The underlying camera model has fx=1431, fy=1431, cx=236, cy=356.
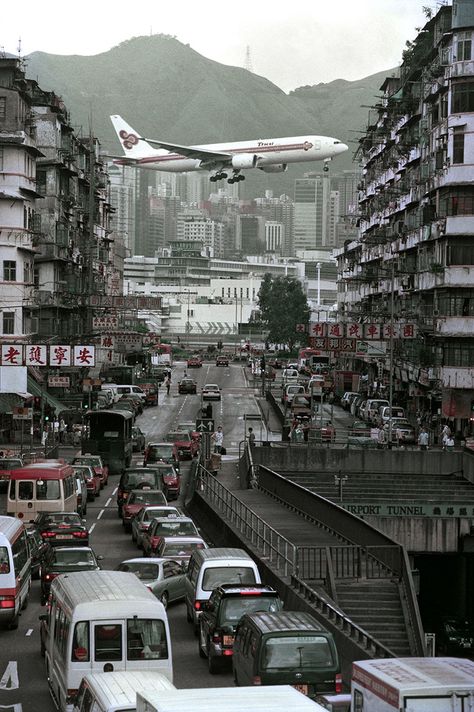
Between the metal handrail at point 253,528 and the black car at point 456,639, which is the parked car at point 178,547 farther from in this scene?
the black car at point 456,639

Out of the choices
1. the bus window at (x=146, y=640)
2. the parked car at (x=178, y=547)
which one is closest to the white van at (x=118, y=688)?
the bus window at (x=146, y=640)

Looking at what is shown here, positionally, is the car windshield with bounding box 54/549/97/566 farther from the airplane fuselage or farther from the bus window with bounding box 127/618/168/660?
the airplane fuselage

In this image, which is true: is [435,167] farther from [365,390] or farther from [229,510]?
[229,510]

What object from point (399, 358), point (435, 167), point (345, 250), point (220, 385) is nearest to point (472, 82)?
point (435, 167)

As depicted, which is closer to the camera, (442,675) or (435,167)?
(442,675)

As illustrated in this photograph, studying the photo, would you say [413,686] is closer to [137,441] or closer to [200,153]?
[137,441]

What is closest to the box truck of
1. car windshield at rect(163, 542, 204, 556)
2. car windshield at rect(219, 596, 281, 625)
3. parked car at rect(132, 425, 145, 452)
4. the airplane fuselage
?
car windshield at rect(219, 596, 281, 625)

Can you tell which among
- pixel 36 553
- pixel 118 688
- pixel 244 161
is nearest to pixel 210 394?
pixel 244 161
